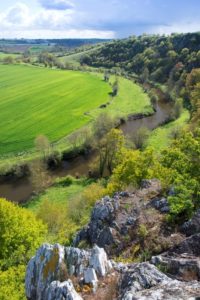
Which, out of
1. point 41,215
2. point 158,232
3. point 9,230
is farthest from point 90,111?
point 158,232

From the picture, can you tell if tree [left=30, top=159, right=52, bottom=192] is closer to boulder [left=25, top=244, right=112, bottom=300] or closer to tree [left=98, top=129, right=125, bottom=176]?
tree [left=98, top=129, right=125, bottom=176]

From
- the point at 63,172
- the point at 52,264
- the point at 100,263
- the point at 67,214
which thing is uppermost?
the point at 100,263

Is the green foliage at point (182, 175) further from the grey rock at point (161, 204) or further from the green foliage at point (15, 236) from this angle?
the green foliage at point (15, 236)

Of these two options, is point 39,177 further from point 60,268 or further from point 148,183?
point 60,268

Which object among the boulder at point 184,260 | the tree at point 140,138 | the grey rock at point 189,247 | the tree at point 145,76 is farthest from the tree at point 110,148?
the tree at point 145,76

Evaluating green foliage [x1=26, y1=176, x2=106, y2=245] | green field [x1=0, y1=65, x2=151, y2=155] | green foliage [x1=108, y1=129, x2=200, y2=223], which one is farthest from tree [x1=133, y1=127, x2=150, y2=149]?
green foliage [x1=108, y1=129, x2=200, y2=223]

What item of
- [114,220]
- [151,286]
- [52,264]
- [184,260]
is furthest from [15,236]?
[151,286]

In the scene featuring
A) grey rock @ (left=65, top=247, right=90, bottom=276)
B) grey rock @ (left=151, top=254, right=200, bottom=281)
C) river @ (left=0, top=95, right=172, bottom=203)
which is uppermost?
grey rock @ (left=151, top=254, right=200, bottom=281)
